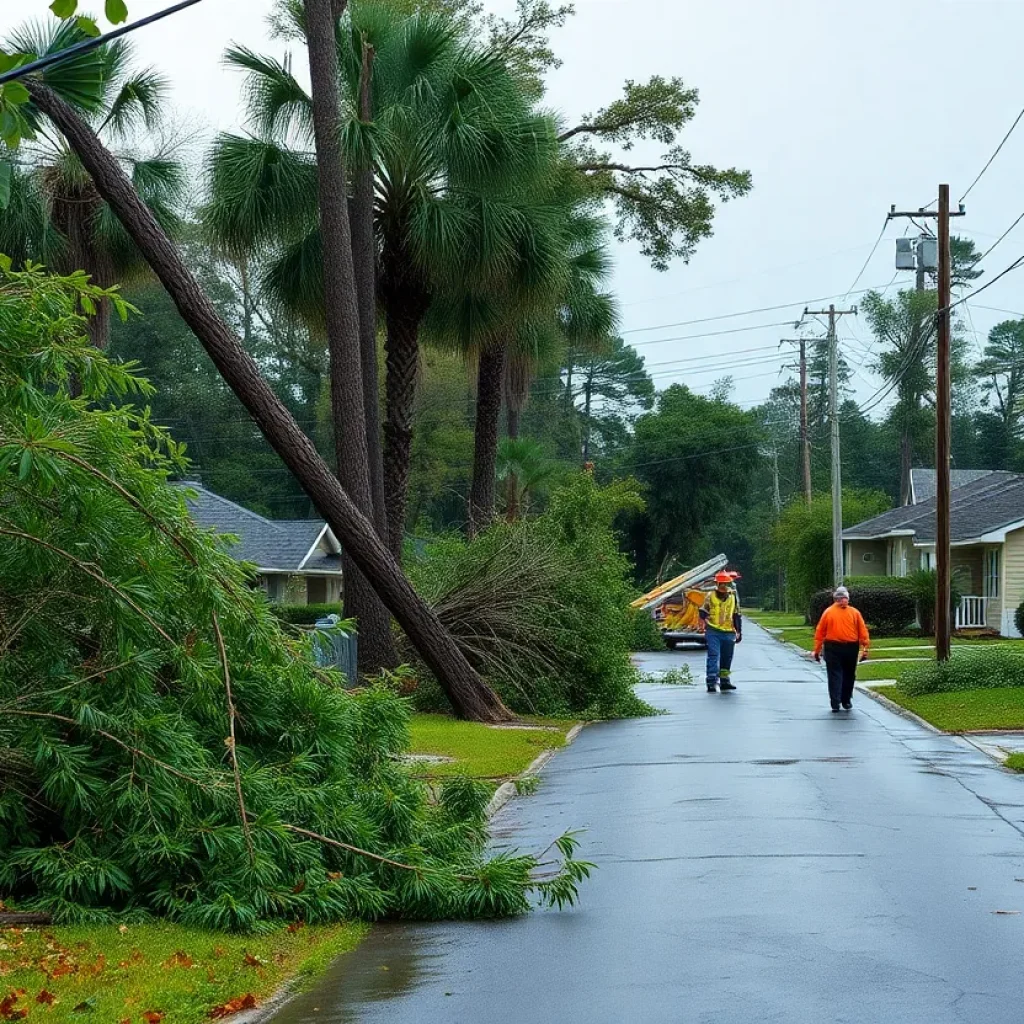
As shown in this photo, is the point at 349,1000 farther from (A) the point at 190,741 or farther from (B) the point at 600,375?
(B) the point at 600,375

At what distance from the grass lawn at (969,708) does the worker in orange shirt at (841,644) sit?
40.0 inches

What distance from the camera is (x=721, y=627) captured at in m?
25.9

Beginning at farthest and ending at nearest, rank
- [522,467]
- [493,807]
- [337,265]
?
[522,467], [337,265], [493,807]

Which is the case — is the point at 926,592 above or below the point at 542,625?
above

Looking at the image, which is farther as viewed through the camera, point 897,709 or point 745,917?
point 897,709

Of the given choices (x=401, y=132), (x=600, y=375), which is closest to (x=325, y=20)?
(x=401, y=132)

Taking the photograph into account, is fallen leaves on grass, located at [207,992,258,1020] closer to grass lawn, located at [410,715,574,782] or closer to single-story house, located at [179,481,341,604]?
grass lawn, located at [410,715,574,782]

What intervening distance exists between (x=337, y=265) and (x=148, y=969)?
14.2 m

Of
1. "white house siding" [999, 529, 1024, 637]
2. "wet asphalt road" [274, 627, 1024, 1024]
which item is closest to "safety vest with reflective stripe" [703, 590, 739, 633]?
"wet asphalt road" [274, 627, 1024, 1024]

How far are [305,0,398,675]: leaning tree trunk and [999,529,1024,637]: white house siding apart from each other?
28207mm

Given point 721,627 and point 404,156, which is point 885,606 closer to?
point 721,627

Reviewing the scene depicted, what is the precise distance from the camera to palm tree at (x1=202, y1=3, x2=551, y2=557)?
22516 millimetres

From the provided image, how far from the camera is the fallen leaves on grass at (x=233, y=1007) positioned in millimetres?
6863

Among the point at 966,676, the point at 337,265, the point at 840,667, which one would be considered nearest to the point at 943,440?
the point at 966,676
